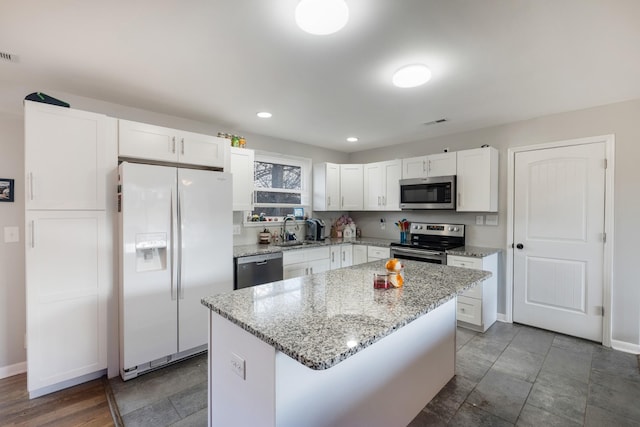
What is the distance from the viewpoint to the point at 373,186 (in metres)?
4.52

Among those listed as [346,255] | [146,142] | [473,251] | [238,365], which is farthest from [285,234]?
[238,365]

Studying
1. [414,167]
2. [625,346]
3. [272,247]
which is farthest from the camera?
[414,167]

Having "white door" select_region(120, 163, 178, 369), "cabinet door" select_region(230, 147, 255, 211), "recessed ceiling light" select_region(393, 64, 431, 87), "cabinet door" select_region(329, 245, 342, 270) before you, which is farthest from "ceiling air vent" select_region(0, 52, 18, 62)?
"cabinet door" select_region(329, 245, 342, 270)

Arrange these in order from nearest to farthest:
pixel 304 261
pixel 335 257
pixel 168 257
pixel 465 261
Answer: pixel 168 257 → pixel 465 261 → pixel 304 261 → pixel 335 257

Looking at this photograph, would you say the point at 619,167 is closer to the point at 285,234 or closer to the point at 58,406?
the point at 285,234

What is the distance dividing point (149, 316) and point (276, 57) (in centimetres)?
224

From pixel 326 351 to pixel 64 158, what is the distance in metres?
2.42

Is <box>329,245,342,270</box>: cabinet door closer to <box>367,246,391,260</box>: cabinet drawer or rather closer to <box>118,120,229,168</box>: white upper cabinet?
<box>367,246,391,260</box>: cabinet drawer

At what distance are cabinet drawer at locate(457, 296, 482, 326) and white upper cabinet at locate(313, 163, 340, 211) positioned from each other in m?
2.20

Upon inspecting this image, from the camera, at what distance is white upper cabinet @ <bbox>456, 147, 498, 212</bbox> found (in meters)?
3.39

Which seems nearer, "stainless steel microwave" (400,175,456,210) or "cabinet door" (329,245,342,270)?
"stainless steel microwave" (400,175,456,210)

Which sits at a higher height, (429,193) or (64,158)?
(64,158)

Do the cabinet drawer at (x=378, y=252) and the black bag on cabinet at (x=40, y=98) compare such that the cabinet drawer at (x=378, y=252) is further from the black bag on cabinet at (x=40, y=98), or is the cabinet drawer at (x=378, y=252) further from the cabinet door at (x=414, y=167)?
the black bag on cabinet at (x=40, y=98)

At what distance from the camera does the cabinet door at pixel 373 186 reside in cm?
443
